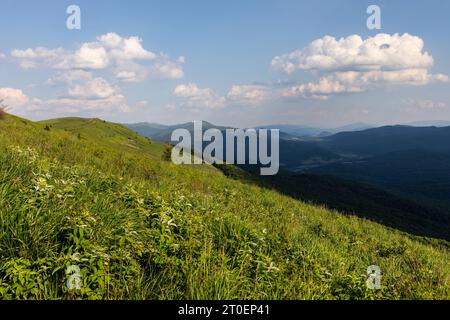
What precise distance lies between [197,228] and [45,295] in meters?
3.09

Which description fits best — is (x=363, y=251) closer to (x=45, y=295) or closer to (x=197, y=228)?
(x=197, y=228)

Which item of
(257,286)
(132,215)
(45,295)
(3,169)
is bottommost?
(257,286)

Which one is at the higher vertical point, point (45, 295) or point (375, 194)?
point (45, 295)

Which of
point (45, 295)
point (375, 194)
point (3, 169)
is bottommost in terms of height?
point (375, 194)

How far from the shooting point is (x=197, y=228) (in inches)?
275

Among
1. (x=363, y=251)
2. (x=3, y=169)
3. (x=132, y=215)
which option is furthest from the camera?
(x=363, y=251)
